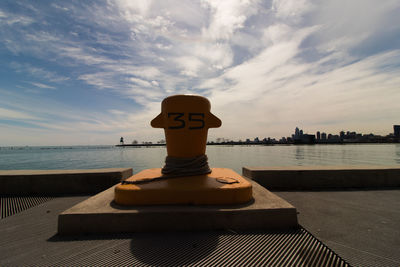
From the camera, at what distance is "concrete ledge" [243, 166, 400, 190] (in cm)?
431

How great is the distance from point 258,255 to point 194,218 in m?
0.83

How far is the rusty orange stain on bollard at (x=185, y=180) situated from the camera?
247 cm

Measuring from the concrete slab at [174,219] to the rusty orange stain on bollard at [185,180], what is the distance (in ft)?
0.50

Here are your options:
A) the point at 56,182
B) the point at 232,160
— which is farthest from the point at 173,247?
the point at 232,160

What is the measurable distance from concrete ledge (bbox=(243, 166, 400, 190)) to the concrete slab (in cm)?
203

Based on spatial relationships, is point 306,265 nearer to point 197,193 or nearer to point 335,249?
point 335,249

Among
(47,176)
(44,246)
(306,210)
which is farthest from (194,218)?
(47,176)

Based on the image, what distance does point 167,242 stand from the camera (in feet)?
A: 6.70

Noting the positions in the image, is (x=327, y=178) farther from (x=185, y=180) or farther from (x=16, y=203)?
(x=16, y=203)

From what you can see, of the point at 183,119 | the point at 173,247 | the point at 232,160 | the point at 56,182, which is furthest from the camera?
the point at 232,160

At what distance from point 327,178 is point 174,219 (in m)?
4.05

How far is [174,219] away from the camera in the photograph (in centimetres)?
227

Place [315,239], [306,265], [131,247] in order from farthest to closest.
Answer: [315,239], [131,247], [306,265]

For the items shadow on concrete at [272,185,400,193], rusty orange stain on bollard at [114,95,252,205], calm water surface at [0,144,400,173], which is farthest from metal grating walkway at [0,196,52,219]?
calm water surface at [0,144,400,173]
